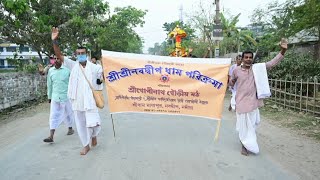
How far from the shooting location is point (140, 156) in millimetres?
5867

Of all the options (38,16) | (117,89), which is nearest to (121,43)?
(38,16)

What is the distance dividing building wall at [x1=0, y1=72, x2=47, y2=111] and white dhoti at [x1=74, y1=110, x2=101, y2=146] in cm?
653

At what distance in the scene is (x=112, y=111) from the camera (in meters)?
6.66

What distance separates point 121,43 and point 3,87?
29024mm

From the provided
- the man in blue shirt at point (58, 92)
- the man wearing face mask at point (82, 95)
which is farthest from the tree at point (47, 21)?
the man wearing face mask at point (82, 95)

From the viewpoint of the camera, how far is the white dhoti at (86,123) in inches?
242

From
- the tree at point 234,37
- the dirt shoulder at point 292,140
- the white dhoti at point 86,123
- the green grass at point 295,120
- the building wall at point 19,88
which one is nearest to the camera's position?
the dirt shoulder at point 292,140

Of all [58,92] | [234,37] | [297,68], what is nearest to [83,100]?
[58,92]

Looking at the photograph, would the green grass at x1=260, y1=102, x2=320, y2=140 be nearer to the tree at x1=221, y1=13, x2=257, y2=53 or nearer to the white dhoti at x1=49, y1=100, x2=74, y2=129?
the white dhoti at x1=49, y1=100, x2=74, y2=129

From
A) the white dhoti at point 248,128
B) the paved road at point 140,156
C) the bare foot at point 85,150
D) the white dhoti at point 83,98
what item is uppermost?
the white dhoti at point 83,98

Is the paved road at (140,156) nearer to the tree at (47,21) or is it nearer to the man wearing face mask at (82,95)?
the man wearing face mask at (82,95)

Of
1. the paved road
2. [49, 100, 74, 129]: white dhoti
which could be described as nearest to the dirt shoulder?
the paved road

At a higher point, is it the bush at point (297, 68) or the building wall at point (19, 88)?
the bush at point (297, 68)

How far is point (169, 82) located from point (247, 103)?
1405 millimetres
